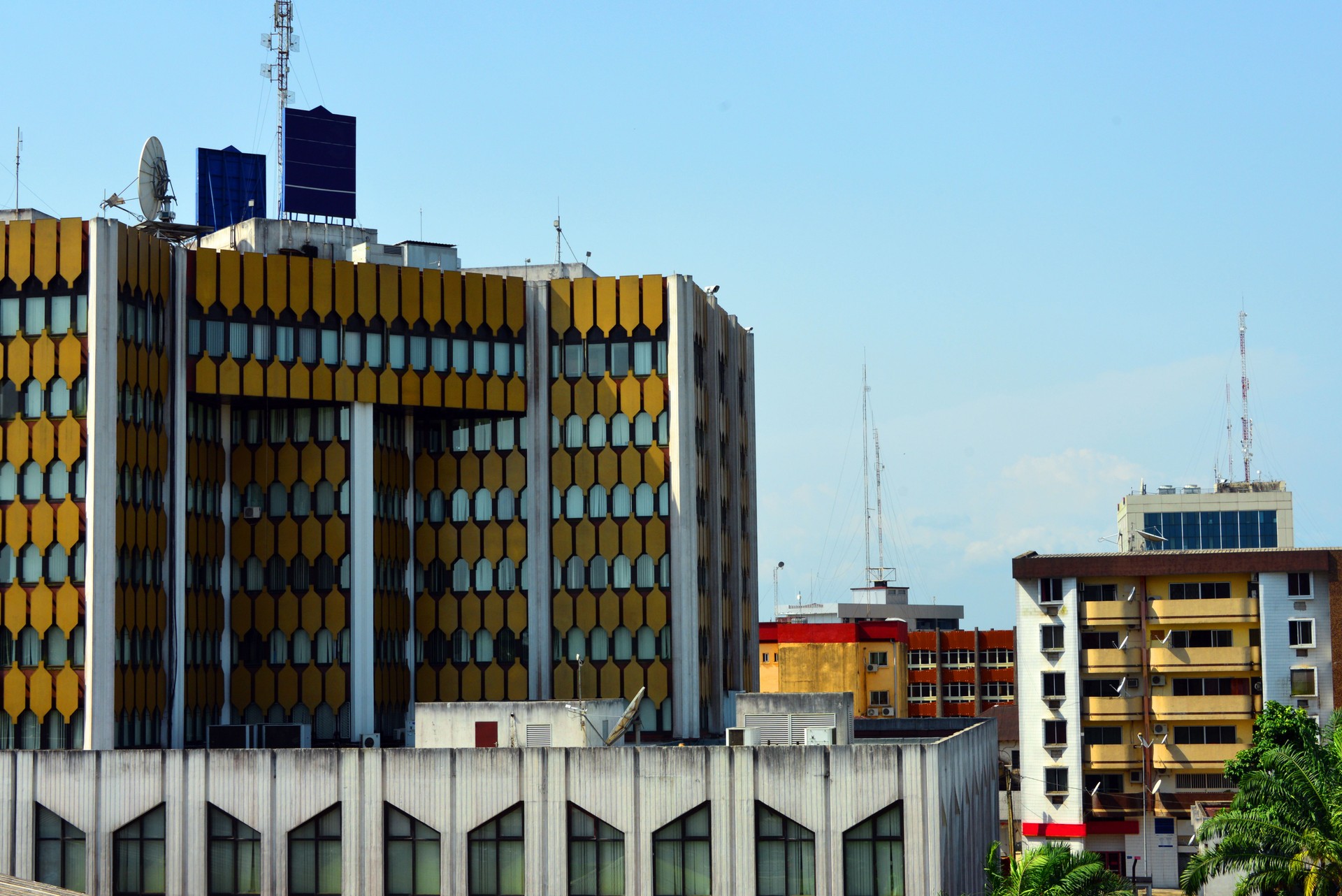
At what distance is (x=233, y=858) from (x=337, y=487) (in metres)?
32.3

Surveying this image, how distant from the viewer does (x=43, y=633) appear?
251 feet

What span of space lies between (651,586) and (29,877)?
38.6m

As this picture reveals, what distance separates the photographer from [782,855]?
55281mm

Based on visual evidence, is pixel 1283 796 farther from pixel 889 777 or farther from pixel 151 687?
pixel 151 687

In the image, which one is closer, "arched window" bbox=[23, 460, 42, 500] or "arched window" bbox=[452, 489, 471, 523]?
"arched window" bbox=[23, 460, 42, 500]

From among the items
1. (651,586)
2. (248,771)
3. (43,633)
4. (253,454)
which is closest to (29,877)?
(248,771)

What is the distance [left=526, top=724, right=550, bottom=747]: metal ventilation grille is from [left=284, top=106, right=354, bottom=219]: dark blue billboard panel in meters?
40.5

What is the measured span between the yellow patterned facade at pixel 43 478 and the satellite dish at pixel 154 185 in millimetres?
13252

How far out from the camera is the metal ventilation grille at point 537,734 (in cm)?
6588

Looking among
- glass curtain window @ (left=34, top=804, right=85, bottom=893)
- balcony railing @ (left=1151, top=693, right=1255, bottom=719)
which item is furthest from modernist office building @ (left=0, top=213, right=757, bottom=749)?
balcony railing @ (left=1151, top=693, right=1255, bottom=719)

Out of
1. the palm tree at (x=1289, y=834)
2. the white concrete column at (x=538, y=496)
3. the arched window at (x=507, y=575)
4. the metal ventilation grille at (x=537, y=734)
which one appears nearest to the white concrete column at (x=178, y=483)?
the arched window at (x=507, y=575)

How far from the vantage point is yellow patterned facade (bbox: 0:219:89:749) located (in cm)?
7625

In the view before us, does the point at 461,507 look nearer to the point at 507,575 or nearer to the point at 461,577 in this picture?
the point at 461,577

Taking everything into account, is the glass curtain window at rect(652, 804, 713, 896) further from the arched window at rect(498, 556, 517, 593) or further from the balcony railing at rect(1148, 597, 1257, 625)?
the balcony railing at rect(1148, 597, 1257, 625)
